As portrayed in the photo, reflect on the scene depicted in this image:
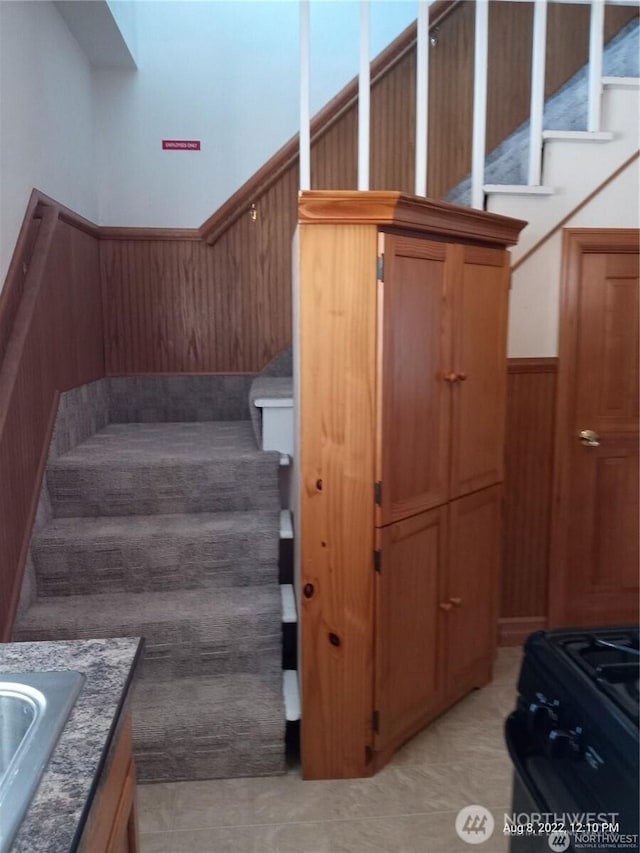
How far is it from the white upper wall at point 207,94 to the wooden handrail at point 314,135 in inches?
2.1

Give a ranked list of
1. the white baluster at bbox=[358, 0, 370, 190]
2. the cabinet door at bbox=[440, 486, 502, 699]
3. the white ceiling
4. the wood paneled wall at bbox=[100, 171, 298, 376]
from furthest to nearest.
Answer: the wood paneled wall at bbox=[100, 171, 298, 376], the white ceiling, the white baluster at bbox=[358, 0, 370, 190], the cabinet door at bbox=[440, 486, 502, 699]

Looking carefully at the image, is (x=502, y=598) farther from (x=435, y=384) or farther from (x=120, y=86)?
(x=120, y=86)

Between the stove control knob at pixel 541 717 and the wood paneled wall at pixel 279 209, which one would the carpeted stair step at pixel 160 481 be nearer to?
the wood paneled wall at pixel 279 209

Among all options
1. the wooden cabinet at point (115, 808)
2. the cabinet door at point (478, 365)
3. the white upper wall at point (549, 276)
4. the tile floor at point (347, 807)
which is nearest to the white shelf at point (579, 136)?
the white upper wall at point (549, 276)

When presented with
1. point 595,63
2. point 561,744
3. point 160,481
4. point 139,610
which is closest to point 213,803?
point 139,610

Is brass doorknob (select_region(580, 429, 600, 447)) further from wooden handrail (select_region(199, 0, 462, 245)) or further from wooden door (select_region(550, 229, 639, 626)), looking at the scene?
wooden handrail (select_region(199, 0, 462, 245))

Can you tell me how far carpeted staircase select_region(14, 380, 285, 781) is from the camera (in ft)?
7.07

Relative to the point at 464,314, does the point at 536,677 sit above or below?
below

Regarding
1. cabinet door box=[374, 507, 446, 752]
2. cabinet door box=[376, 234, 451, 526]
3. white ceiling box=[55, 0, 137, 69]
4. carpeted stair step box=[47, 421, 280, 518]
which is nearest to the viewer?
cabinet door box=[376, 234, 451, 526]

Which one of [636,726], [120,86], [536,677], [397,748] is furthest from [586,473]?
[120,86]

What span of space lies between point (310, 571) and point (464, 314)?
97cm

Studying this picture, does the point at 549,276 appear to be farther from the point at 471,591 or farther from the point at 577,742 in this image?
the point at 577,742

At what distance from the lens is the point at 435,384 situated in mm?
2158

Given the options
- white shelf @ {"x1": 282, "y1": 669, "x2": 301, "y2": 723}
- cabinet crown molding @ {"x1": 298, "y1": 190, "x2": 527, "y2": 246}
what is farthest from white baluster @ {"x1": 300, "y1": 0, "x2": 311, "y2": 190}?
white shelf @ {"x1": 282, "y1": 669, "x2": 301, "y2": 723}
